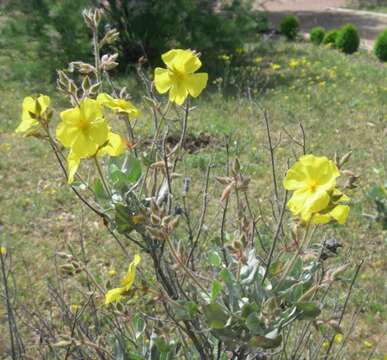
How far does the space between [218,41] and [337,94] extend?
5.91 ft

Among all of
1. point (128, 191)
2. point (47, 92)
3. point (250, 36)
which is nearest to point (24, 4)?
point (47, 92)

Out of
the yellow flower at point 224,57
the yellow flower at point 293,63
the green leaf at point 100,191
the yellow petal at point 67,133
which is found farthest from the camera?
the yellow flower at point 293,63

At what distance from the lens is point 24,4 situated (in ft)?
23.7

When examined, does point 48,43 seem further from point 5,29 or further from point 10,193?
point 10,193

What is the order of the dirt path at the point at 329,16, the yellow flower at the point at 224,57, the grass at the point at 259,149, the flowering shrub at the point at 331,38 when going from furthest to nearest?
the dirt path at the point at 329,16 < the flowering shrub at the point at 331,38 < the yellow flower at the point at 224,57 < the grass at the point at 259,149

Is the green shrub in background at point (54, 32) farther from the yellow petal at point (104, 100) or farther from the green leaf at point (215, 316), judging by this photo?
the green leaf at point (215, 316)

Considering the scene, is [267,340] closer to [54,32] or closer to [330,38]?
[54,32]

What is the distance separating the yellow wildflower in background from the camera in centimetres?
102

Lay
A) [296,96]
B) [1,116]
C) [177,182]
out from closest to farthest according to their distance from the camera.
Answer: [177,182]
[1,116]
[296,96]

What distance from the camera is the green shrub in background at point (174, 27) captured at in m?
7.25

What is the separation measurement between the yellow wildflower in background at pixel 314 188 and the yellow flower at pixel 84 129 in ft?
1.07

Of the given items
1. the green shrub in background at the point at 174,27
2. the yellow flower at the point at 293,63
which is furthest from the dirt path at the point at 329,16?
the green shrub in background at the point at 174,27

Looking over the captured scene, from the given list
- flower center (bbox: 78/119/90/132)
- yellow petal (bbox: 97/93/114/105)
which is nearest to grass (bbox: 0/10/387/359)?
yellow petal (bbox: 97/93/114/105)

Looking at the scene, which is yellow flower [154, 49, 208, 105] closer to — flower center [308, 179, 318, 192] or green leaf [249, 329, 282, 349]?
flower center [308, 179, 318, 192]
